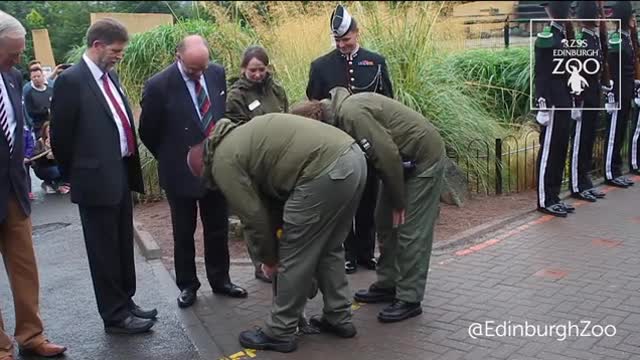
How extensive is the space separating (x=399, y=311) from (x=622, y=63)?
18.2 feet

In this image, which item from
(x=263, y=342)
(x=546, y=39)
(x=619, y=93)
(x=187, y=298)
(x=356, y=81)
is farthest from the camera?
(x=619, y=93)

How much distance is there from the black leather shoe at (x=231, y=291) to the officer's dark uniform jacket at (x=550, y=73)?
397cm

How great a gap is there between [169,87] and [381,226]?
175cm

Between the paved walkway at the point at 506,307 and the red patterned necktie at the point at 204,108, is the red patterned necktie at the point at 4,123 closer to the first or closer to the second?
the red patterned necktie at the point at 204,108

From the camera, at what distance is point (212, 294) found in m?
5.32

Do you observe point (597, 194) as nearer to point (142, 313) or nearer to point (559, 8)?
point (559, 8)

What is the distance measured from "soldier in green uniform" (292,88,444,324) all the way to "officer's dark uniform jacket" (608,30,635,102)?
495 cm

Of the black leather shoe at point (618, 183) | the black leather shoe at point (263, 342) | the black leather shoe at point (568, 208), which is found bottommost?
the black leather shoe at point (618, 183)

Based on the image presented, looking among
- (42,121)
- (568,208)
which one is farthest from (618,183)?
(42,121)

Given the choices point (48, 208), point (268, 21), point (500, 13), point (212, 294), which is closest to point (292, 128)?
point (212, 294)

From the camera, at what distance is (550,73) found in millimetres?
7305

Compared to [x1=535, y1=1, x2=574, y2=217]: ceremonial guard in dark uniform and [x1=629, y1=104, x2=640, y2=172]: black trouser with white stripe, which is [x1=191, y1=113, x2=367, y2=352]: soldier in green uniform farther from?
[x1=629, y1=104, x2=640, y2=172]: black trouser with white stripe

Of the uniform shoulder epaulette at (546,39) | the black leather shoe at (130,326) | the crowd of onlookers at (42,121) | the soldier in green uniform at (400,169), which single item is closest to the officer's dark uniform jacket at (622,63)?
the uniform shoulder epaulette at (546,39)

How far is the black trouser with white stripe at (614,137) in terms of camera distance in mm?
8867
